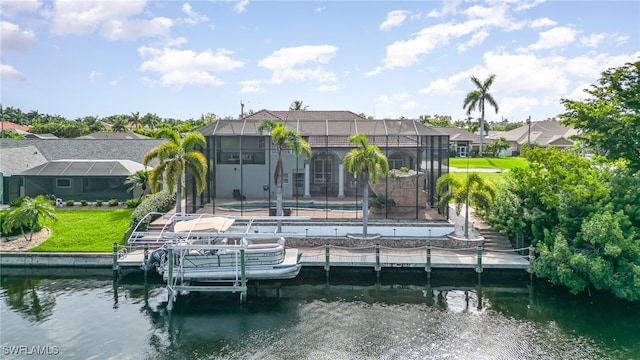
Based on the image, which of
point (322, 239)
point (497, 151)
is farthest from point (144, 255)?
A: point (497, 151)

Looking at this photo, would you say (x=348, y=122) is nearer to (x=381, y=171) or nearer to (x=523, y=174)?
(x=381, y=171)

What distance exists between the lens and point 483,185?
78.4ft

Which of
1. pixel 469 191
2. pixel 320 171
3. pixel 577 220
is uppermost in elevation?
pixel 320 171

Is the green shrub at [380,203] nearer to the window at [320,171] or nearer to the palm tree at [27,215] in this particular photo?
the window at [320,171]

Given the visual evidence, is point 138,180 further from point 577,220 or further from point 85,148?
point 577,220

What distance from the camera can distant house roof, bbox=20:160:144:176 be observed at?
1315 inches

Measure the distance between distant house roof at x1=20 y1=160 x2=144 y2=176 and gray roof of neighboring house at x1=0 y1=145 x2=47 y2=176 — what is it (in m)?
0.93

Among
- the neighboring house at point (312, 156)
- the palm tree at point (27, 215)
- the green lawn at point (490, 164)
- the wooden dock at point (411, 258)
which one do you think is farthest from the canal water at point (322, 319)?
the green lawn at point (490, 164)

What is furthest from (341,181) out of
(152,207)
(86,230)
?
(86,230)

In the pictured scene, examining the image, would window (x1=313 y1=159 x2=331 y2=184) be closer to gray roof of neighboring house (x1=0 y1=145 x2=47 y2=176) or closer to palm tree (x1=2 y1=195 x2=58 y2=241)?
palm tree (x1=2 y1=195 x2=58 y2=241)

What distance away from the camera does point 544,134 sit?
241 feet

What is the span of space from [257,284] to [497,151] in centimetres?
5183

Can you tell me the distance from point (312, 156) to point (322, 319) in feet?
53.3

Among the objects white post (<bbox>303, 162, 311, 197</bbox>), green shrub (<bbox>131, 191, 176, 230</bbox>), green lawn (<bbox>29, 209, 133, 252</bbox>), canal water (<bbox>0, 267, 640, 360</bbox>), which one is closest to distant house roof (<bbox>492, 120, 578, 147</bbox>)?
white post (<bbox>303, 162, 311, 197</bbox>)
